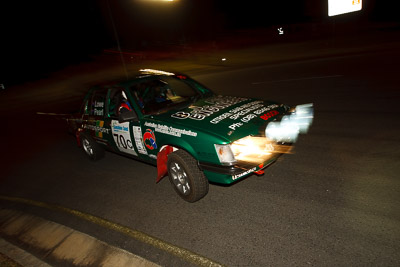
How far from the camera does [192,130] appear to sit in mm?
3309

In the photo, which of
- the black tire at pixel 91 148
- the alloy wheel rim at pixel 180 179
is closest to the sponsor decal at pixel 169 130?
the alloy wheel rim at pixel 180 179

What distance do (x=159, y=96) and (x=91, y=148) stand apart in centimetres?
215

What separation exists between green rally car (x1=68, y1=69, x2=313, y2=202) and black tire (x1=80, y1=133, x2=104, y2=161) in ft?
2.15

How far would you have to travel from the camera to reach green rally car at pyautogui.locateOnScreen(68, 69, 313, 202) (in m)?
3.20

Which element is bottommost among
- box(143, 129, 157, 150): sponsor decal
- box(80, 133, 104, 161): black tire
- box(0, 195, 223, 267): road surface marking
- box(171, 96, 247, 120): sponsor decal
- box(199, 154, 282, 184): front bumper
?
box(0, 195, 223, 267): road surface marking

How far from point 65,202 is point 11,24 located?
5342cm

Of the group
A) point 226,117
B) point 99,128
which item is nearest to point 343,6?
point 226,117

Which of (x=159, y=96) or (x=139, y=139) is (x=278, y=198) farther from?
(x=159, y=96)

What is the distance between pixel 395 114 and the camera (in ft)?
17.6

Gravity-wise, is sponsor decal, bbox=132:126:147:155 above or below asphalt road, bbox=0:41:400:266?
above

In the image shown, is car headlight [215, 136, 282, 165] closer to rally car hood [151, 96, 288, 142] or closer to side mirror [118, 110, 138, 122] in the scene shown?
rally car hood [151, 96, 288, 142]

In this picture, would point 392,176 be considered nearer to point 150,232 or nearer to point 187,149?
point 187,149

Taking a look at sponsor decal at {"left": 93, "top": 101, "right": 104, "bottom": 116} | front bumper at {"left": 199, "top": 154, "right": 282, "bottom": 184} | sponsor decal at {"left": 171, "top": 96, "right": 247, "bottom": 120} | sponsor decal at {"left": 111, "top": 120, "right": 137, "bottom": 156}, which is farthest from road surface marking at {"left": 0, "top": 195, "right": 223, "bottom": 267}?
sponsor decal at {"left": 93, "top": 101, "right": 104, "bottom": 116}

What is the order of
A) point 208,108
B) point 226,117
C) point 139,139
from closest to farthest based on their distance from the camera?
point 226,117 → point 208,108 → point 139,139
